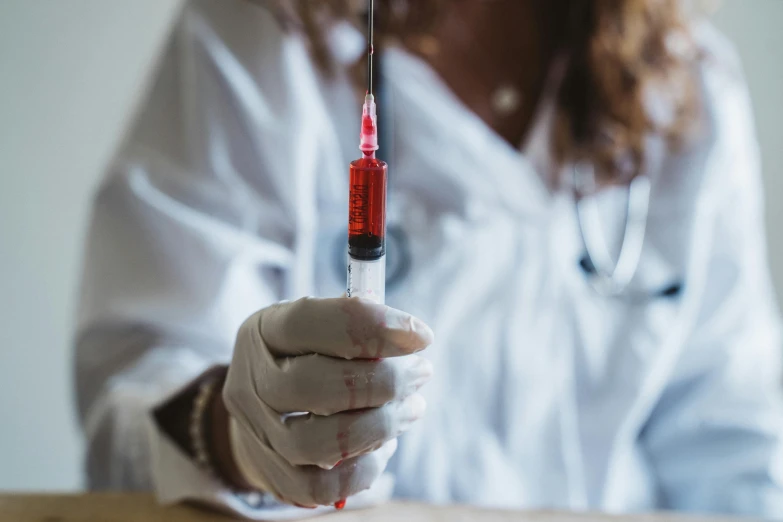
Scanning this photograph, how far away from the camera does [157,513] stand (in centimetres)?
50

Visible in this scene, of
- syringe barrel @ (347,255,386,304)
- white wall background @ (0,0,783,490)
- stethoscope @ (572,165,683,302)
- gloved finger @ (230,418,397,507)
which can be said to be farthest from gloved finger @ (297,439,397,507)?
white wall background @ (0,0,783,490)

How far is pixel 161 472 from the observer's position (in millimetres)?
500

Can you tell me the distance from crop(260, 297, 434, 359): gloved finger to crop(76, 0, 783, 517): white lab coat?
257 mm

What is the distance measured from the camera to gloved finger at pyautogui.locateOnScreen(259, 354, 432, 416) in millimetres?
380

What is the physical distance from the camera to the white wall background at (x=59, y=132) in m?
1.03

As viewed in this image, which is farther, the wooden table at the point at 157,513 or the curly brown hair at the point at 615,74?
the curly brown hair at the point at 615,74

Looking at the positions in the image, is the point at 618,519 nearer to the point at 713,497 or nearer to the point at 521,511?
the point at 521,511

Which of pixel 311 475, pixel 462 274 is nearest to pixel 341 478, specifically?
pixel 311 475

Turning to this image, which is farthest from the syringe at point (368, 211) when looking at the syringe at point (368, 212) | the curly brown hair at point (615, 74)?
the curly brown hair at point (615, 74)

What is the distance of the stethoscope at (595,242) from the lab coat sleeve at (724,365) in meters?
0.06

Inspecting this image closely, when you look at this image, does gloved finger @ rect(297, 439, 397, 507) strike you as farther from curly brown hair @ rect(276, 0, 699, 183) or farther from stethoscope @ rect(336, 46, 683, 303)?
curly brown hair @ rect(276, 0, 699, 183)

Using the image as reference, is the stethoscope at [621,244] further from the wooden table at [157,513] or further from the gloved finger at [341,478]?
the gloved finger at [341,478]

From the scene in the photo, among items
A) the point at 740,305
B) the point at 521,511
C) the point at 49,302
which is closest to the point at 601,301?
the point at 740,305

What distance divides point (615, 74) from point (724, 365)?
0.36 metres
